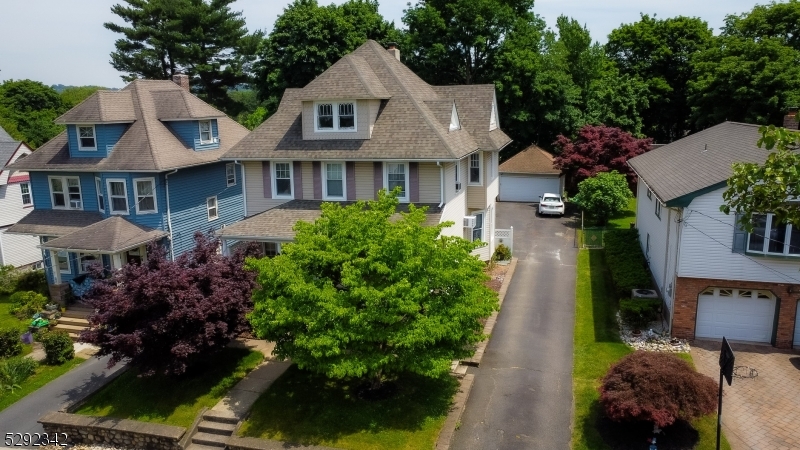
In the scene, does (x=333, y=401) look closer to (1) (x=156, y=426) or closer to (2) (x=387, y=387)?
(2) (x=387, y=387)

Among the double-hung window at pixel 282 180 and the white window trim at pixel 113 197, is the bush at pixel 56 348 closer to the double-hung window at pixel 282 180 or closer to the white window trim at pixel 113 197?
the white window trim at pixel 113 197

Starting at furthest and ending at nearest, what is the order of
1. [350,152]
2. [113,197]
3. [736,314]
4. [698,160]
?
[113,197], [698,160], [350,152], [736,314]

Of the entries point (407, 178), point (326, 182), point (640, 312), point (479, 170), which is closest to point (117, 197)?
point (326, 182)

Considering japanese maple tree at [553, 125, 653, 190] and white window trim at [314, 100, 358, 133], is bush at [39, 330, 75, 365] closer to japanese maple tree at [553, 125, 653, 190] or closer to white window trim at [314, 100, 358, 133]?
white window trim at [314, 100, 358, 133]

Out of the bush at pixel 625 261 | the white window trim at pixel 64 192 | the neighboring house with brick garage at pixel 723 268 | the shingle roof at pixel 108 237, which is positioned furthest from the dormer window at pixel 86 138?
the neighboring house with brick garage at pixel 723 268

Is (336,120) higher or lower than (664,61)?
lower

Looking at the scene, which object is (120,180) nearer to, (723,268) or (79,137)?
(79,137)

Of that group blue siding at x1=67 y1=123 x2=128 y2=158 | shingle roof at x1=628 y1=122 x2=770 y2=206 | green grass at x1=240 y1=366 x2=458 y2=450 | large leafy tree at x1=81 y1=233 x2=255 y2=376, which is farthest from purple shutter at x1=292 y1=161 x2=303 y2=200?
shingle roof at x1=628 y1=122 x2=770 y2=206
